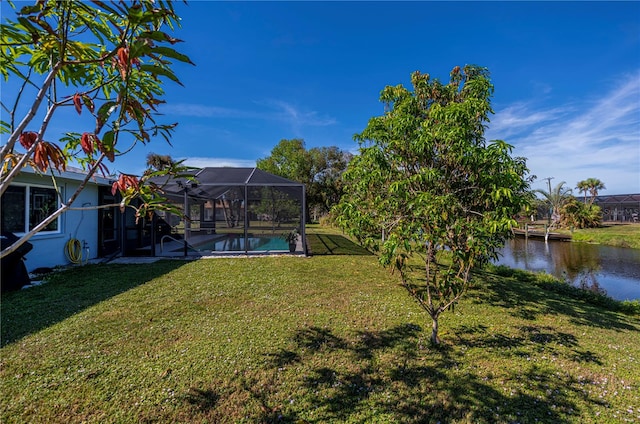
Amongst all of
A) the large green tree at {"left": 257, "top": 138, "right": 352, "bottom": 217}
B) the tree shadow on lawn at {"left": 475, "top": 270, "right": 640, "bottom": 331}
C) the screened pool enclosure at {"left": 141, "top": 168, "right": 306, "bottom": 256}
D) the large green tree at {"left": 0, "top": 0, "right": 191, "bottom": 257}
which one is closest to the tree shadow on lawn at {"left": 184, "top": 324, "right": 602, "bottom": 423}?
the large green tree at {"left": 0, "top": 0, "right": 191, "bottom": 257}

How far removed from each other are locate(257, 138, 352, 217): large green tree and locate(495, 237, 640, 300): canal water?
17.1m

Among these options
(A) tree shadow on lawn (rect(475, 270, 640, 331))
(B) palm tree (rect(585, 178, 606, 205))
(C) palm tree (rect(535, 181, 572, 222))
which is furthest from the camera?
(B) palm tree (rect(585, 178, 606, 205))

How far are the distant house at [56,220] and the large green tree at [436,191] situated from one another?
26.2 feet

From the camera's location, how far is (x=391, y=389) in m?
2.84

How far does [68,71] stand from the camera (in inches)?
56.9

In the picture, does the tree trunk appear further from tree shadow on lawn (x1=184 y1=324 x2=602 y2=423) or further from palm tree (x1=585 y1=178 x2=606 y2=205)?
palm tree (x1=585 y1=178 x2=606 y2=205)

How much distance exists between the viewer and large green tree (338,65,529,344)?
127 inches

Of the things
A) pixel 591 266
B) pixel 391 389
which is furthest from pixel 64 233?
pixel 591 266

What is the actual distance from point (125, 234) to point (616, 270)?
2001 cm

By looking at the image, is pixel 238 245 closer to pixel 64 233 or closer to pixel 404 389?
pixel 64 233

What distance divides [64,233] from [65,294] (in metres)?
4.08

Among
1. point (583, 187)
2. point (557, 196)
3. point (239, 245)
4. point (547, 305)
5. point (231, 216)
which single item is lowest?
point (547, 305)

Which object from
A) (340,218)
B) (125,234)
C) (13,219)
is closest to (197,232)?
(125,234)

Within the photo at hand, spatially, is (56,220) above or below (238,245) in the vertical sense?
above
